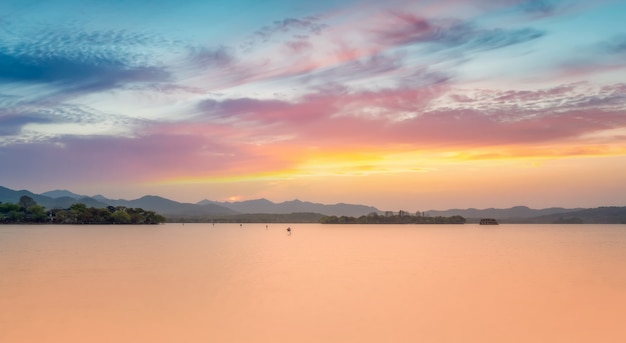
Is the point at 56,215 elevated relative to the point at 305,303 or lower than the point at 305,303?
elevated

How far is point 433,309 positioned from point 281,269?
17.9 m

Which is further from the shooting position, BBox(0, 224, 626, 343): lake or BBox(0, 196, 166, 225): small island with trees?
BBox(0, 196, 166, 225): small island with trees

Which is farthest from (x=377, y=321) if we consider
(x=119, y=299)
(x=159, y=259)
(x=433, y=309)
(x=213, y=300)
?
(x=159, y=259)

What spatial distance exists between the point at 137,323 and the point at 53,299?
7493 mm

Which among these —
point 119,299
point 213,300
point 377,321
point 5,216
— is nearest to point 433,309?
point 377,321

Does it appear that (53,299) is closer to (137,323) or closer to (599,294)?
(137,323)

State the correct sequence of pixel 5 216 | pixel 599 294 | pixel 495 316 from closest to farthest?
pixel 495 316
pixel 599 294
pixel 5 216

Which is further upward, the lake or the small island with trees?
the small island with trees

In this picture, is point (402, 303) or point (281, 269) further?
point (281, 269)

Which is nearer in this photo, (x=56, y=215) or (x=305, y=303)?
(x=305, y=303)

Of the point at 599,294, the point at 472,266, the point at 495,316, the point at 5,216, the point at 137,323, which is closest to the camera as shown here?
the point at 137,323

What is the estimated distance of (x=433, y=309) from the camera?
23.4m

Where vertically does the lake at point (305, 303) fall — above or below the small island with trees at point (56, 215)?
below

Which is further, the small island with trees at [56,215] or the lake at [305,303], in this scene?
the small island with trees at [56,215]
